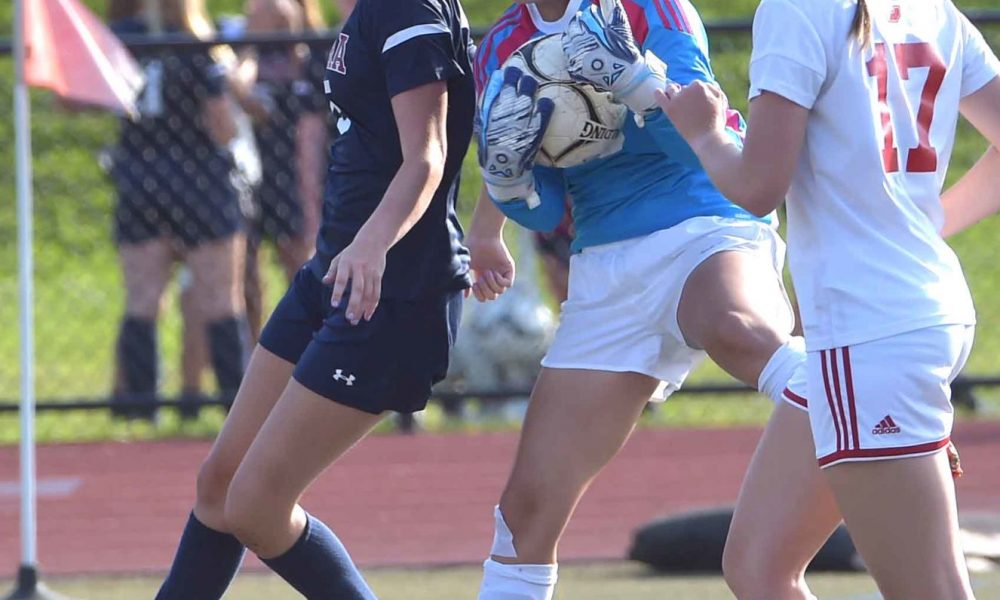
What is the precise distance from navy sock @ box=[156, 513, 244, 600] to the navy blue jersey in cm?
66

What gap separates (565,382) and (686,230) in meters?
0.39

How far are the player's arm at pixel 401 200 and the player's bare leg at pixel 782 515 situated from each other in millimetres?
791

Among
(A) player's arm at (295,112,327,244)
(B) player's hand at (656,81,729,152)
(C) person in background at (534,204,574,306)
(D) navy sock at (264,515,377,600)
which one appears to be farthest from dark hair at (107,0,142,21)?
(B) player's hand at (656,81,729,152)

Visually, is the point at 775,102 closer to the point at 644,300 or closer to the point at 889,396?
the point at 889,396

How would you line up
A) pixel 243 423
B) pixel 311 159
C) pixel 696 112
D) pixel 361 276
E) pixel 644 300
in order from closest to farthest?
pixel 696 112 → pixel 361 276 → pixel 644 300 → pixel 243 423 → pixel 311 159

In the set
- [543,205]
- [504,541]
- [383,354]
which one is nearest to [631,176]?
[543,205]

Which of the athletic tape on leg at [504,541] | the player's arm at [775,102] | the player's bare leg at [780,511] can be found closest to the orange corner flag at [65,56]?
the athletic tape on leg at [504,541]

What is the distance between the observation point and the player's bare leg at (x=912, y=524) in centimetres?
268

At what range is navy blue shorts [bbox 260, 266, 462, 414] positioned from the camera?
3527 mm

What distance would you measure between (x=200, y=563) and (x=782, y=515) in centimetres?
143

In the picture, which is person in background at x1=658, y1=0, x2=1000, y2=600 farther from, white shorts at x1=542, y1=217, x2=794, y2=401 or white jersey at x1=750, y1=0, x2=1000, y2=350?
white shorts at x1=542, y1=217, x2=794, y2=401

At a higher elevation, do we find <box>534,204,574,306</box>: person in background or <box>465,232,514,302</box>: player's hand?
<box>465,232,514,302</box>: player's hand

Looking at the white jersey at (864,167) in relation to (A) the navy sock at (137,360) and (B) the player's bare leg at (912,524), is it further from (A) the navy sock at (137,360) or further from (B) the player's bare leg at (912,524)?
(A) the navy sock at (137,360)

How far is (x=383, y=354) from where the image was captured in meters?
3.54
